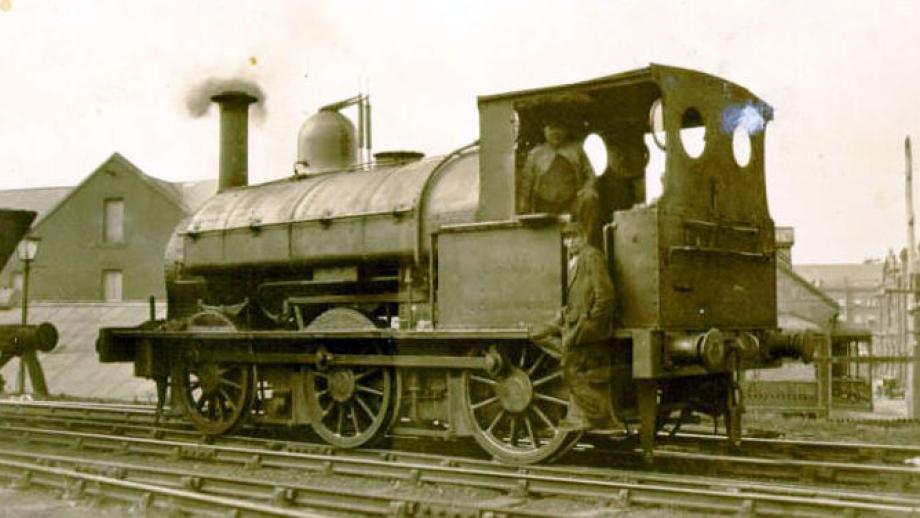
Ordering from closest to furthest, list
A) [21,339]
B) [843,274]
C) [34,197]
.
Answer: [21,339] → [34,197] → [843,274]

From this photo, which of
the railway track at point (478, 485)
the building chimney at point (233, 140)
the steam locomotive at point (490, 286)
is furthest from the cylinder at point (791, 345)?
the building chimney at point (233, 140)

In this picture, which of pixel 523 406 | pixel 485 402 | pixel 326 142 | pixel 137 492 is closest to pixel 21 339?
pixel 326 142

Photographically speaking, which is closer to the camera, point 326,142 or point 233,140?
point 233,140

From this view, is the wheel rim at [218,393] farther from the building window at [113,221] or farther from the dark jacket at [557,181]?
the building window at [113,221]

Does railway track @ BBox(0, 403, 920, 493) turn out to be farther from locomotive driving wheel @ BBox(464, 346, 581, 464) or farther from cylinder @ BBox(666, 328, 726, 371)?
cylinder @ BBox(666, 328, 726, 371)

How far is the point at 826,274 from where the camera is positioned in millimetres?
89938

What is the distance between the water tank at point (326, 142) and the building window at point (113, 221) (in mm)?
22974

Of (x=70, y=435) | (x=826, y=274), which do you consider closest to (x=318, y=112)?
(x=70, y=435)

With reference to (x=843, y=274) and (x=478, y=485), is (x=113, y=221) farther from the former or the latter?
(x=843, y=274)

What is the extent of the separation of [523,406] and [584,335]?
37.9 inches

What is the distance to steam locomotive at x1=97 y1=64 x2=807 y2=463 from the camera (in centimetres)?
755

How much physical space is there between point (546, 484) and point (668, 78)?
3.24 m

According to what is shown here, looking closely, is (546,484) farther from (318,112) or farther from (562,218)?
(318,112)

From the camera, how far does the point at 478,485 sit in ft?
23.7
